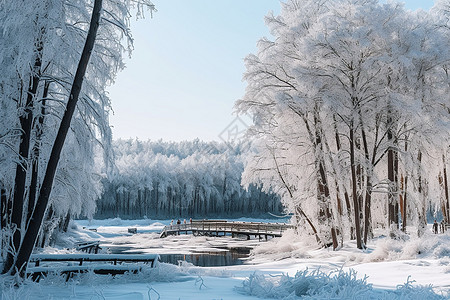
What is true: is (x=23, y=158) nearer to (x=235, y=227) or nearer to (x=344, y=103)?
(x=344, y=103)

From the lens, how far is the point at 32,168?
28.9ft

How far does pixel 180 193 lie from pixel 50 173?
85062mm

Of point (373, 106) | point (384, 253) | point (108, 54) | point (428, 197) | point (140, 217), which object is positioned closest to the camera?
point (108, 54)

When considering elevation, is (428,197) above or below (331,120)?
below

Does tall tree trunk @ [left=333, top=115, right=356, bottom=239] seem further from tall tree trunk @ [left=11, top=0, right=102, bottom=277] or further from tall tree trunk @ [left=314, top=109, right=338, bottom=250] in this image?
tall tree trunk @ [left=11, top=0, right=102, bottom=277]

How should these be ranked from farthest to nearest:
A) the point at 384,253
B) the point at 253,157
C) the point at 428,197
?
the point at 428,197
the point at 253,157
the point at 384,253

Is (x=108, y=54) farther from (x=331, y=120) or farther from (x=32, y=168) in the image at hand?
(x=331, y=120)

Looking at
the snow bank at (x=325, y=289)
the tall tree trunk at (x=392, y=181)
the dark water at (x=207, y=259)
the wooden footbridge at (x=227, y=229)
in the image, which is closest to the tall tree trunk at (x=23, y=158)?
the snow bank at (x=325, y=289)

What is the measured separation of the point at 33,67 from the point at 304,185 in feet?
41.3

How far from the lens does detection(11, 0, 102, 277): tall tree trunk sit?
7.69 m

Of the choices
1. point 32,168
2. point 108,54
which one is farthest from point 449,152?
point 32,168

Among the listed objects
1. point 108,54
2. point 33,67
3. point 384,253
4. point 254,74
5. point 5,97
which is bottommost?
point 384,253

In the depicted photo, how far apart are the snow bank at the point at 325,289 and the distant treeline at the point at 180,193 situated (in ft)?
266

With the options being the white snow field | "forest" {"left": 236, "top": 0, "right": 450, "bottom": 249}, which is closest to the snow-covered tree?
the white snow field
